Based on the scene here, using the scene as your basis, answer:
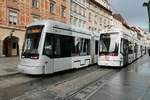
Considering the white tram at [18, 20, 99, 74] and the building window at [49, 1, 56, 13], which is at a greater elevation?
the building window at [49, 1, 56, 13]

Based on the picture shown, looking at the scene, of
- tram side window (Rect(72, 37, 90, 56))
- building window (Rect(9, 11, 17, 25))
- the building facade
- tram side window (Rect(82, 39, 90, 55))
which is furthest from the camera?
building window (Rect(9, 11, 17, 25))

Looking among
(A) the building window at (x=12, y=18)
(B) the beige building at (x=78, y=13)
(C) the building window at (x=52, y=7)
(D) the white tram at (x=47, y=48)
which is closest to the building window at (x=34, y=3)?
(C) the building window at (x=52, y=7)

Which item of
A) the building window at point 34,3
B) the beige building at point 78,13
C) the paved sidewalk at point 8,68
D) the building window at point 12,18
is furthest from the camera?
the beige building at point 78,13

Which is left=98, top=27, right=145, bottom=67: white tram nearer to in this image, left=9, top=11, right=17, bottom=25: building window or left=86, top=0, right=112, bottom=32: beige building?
left=9, top=11, right=17, bottom=25: building window

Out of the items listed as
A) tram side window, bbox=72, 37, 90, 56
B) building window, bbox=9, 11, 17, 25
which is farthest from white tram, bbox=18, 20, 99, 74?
building window, bbox=9, 11, 17, 25

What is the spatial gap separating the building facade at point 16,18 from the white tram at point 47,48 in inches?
560

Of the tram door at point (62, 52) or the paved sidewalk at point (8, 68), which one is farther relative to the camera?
the paved sidewalk at point (8, 68)

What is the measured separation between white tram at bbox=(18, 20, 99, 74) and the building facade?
46.7 feet

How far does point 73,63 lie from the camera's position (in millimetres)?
15070

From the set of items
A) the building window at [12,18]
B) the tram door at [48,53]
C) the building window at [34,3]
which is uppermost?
the building window at [34,3]

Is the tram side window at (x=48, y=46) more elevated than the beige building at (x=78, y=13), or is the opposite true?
the beige building at (x=78, y=13)

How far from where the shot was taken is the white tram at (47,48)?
11789 mm

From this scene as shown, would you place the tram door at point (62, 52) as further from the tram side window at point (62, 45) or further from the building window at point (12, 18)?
the building window at point (12, 18)

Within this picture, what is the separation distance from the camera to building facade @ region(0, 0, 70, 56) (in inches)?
1046
